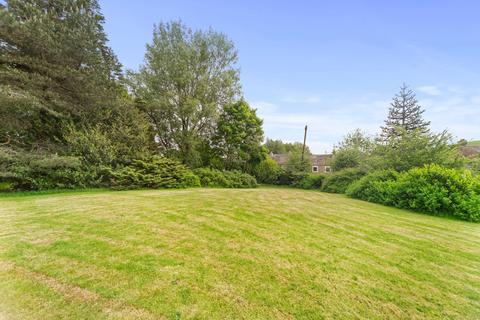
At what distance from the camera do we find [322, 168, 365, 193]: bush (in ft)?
42.8

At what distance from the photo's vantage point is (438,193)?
6027 millimetres

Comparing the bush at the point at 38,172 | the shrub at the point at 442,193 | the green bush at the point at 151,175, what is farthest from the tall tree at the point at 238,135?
the shrub at the point at 442,193

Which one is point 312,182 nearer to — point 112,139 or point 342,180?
point 342,180

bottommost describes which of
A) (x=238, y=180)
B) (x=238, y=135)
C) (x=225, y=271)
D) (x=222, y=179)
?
(x=238, y=180)

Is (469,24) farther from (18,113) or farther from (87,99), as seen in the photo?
(18,113)

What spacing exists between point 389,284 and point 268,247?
1401 mm

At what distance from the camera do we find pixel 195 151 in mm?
14852

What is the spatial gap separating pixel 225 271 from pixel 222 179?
476 inches

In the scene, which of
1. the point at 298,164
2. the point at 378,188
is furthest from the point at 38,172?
the point at 298,164

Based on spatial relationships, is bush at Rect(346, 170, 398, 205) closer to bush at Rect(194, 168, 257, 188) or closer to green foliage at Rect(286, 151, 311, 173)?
bush at Rect(194, 168, 257, 188)

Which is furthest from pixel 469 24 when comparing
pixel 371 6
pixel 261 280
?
pixel 261 280

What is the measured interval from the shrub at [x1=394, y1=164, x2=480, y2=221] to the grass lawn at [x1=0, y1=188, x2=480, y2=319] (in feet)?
10.0

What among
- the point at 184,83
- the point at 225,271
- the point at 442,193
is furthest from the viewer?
the point at 184,83

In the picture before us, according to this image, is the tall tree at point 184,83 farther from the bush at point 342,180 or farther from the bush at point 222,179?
the bush at point 342,180
